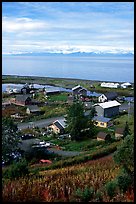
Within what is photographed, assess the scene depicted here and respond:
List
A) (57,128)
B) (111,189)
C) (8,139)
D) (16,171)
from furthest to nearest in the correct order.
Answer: (57,128) < (8,139) < (16,171) < (111,189)

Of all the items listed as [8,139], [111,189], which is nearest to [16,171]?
[111,189]

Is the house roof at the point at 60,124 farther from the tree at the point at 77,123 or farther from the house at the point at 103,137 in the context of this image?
the house at the point at 103,137

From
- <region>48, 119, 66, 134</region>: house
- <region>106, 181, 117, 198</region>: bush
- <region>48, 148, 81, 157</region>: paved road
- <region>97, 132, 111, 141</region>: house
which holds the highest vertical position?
<region>106, 181, 117, 198</region>: bush

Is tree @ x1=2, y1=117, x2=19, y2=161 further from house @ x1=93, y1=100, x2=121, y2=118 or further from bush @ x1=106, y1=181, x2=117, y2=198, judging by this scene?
house @ x1=93, y1=100, x2=121, y2=118

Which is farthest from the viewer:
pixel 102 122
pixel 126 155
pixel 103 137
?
pixel 102 122

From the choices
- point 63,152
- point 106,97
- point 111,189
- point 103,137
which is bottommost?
point 63,152

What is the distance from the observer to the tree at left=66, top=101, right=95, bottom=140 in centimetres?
570

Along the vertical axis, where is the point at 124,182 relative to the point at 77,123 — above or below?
above

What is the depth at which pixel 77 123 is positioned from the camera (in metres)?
5.78

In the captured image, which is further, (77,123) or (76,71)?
(76,71)

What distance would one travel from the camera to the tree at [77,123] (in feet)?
18.7

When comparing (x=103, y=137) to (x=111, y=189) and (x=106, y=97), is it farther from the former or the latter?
(x=106, y=97)

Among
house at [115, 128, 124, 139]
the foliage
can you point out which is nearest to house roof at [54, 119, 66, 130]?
house at [115, 128, 124, 139]

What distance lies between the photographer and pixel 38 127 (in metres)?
6.37
